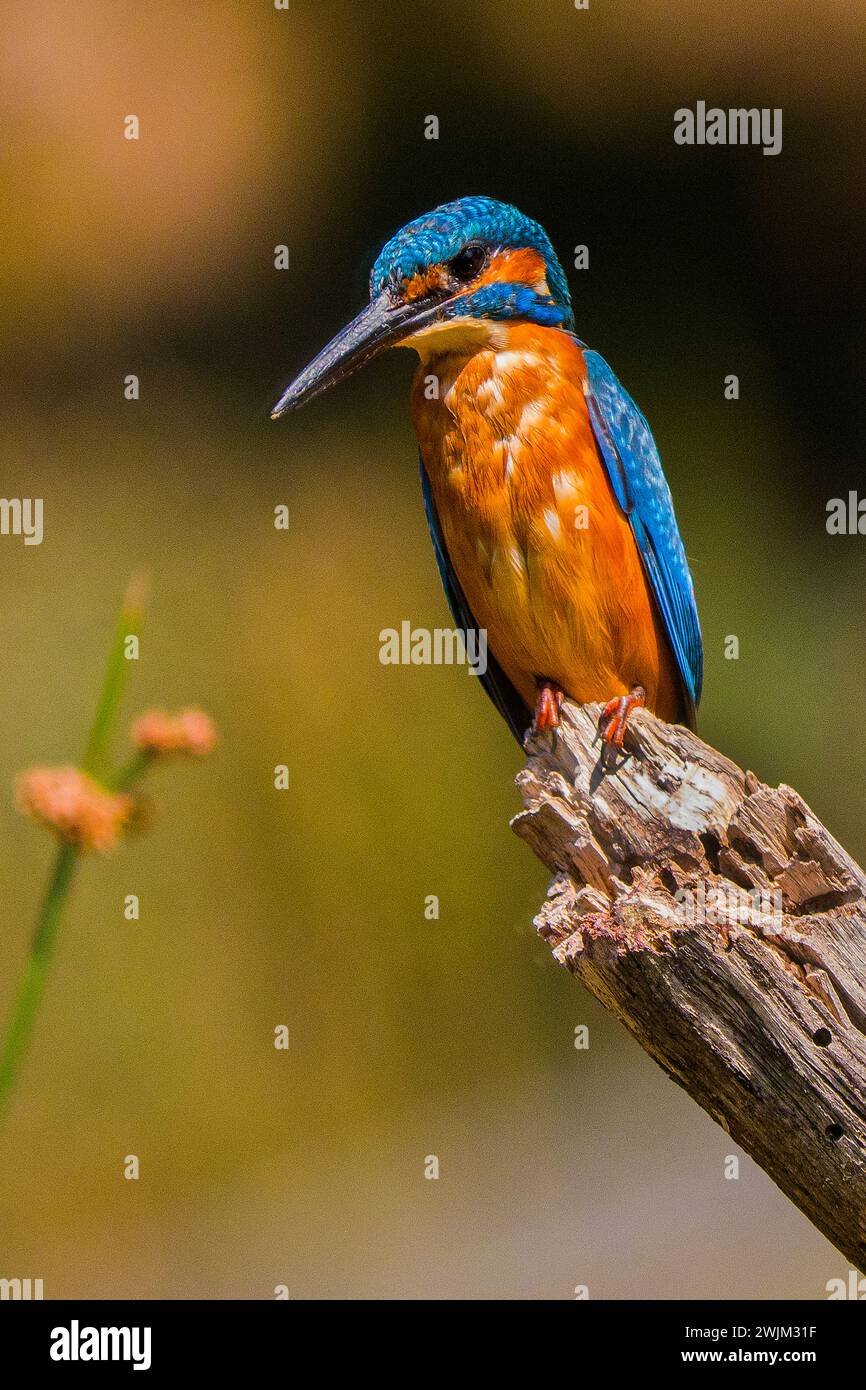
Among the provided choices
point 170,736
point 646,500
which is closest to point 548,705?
point 646,500

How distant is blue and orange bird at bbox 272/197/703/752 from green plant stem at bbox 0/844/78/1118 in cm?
164

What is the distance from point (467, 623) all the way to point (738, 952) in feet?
4.44

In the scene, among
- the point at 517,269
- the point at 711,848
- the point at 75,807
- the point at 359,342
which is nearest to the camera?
the point at 75,807

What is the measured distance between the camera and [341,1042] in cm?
406

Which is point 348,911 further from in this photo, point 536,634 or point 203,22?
point 203,22

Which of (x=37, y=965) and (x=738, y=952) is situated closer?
(x=37, y=965)

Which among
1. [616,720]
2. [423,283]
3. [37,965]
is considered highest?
[423,283]

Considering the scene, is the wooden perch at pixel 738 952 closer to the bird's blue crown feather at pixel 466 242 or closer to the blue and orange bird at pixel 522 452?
the blue and orange bird at pixel 522 452

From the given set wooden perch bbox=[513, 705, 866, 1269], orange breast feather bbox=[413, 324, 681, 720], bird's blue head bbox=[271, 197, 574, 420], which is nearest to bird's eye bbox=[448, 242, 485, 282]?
bird's blue head bbox=[271, 197, 574, 420]

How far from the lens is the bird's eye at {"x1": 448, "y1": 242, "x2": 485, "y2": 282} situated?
237 cm

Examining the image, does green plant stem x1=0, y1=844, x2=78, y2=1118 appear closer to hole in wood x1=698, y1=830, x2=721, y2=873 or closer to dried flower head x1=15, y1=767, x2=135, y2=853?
dried flower head x1=15, y1=767, x2=135, y2=853

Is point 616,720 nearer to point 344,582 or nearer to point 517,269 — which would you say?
point 517,269

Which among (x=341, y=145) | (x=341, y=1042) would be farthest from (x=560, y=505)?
(x=341, y=145)

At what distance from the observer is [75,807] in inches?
30.5
